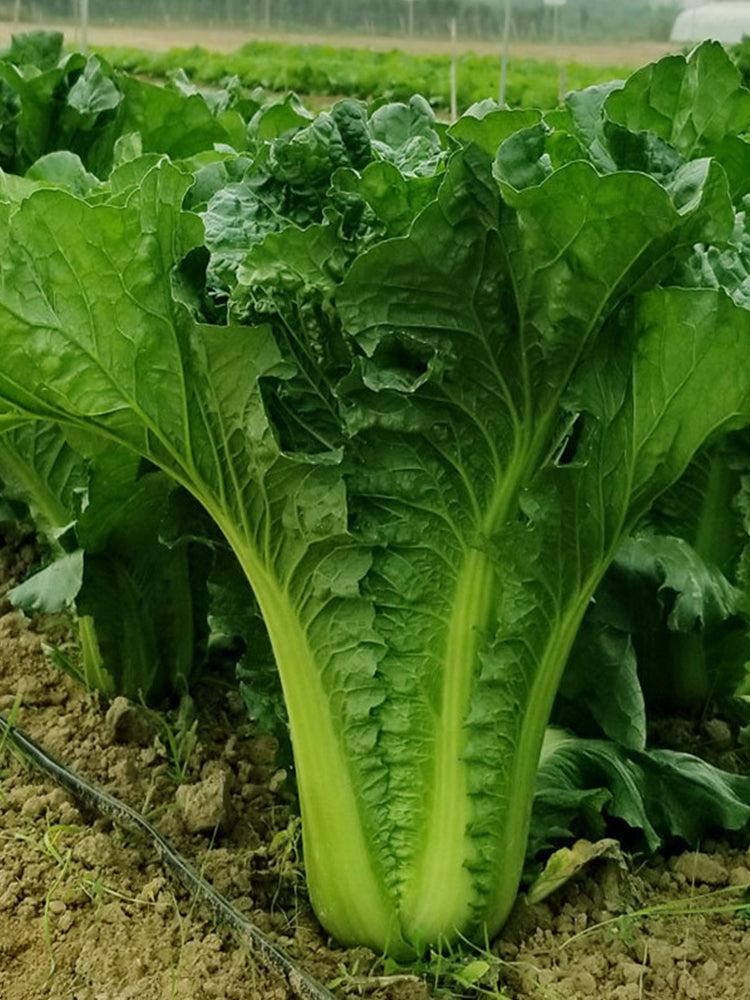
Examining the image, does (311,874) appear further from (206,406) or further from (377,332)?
(377,332)

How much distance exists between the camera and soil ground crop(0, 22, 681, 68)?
11148mm

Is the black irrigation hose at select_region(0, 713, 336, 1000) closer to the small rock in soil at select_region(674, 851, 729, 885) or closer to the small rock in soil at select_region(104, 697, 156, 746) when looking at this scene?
the small rock in soil at select_region(104, 697, 156, 746)

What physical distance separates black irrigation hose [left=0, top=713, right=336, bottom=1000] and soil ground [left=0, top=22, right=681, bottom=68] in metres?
9.89

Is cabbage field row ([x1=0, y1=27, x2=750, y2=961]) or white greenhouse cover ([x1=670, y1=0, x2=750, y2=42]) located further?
white greenhouse cover ([x1=670, y1=0, x2=750, y2=42])

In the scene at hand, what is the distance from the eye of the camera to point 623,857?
214 centimetres

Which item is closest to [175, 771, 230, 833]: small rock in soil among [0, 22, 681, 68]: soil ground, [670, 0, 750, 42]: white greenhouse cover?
[670, 0, 750, 42]: white greenhouse cover

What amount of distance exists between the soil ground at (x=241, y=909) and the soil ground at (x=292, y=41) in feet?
32.5

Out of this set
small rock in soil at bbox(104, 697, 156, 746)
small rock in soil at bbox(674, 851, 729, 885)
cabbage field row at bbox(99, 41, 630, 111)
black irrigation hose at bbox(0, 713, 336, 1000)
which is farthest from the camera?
cabbage field row at bbox(99, 41, 630, 111)

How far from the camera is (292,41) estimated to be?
468 inches

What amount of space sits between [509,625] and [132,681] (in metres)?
1.17

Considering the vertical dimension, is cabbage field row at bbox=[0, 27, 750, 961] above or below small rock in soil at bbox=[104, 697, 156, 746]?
above

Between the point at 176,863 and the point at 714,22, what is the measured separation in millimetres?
10198

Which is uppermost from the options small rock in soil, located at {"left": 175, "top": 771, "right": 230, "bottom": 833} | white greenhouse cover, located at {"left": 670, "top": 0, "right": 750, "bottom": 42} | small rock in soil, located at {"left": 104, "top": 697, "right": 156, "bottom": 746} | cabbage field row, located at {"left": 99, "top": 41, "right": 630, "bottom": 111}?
white greenhouse cover, located at {"left": 670, "top": 0, "right": 750, "bottom": 42}

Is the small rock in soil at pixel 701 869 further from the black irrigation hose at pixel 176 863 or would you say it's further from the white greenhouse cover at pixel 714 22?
the white greenhouse cover at pixel 714 22
